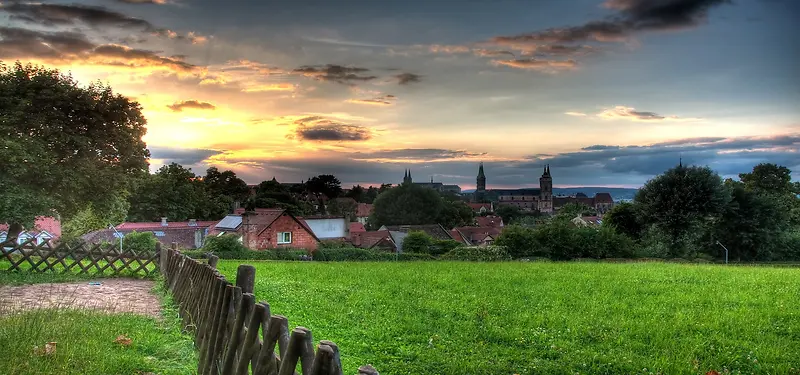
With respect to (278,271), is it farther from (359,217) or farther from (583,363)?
(359,217)

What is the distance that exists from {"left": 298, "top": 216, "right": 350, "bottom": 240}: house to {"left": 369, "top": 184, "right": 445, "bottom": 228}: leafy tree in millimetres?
25699

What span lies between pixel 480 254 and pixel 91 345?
31.9 meters

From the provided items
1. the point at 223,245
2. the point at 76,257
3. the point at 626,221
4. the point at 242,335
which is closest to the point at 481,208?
the point at 626,221

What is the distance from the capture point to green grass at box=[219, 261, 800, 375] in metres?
7.57

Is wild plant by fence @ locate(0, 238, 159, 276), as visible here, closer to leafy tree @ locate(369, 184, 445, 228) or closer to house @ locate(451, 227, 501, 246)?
house @ locate(451, 227, 501, 246)

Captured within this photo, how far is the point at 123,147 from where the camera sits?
2911 cm

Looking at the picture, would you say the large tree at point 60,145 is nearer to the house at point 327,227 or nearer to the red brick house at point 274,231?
the red brick house at point 274,231

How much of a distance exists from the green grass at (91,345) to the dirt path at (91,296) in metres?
1.61

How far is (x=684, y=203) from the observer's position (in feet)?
166

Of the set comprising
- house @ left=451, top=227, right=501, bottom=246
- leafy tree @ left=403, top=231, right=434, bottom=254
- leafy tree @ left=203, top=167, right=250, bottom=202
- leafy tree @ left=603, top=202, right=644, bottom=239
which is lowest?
house @ left=451, top=227, right=501, bottom=246

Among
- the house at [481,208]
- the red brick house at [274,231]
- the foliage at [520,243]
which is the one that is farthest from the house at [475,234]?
the house at [481,208]

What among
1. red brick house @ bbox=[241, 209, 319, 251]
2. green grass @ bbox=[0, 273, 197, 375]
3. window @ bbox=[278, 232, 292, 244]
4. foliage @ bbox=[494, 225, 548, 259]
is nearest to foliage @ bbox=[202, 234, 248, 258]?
Answer: red brick house @ bbox=[241, 209, 319, 251]

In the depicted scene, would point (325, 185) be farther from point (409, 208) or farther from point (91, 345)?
point (91, 345)

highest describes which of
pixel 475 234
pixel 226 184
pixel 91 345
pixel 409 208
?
pixel 226 184
